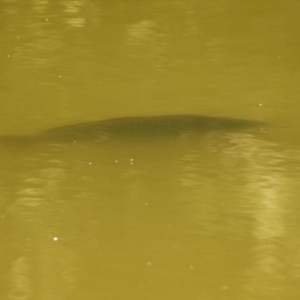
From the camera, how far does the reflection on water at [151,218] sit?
3.05 meters

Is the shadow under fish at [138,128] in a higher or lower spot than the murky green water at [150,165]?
lower

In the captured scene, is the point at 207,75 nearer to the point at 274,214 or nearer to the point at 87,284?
the point at 274,214

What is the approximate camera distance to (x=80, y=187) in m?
4.02

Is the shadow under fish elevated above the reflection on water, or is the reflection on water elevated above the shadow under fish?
the reflection on water

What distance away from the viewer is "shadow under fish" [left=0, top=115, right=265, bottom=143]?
4.79 m

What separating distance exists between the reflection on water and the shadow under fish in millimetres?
106

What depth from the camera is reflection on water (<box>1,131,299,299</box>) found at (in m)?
3.05

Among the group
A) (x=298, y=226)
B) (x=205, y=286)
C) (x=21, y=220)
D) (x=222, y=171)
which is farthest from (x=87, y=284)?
(x=222, y=171)

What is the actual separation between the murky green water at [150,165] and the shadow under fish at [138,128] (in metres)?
0.04

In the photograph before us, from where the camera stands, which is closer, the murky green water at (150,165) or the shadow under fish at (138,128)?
the murky green water at (150,165)

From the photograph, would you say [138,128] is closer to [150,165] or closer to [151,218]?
[150,165]

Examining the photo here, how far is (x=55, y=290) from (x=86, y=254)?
1.04 feet

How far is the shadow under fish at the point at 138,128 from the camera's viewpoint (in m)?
4.79

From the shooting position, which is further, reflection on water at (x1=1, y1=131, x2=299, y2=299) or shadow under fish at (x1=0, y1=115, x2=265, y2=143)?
shadow under fish at (x1=0, y1=115, x2=265, y2=143)
